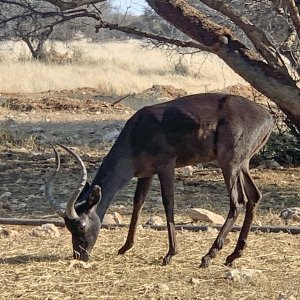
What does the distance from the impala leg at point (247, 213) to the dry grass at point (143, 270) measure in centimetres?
12

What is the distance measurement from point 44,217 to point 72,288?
3806mm

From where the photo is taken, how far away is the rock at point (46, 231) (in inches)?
369

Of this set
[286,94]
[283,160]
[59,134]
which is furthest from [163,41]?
[59,134]

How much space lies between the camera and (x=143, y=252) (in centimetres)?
848

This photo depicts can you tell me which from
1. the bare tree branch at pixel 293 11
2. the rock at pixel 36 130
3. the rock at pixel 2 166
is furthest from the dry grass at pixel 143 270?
the rock at pixel 36 130

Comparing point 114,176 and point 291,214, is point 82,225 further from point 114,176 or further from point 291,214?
point 291,214

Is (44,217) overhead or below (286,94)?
below

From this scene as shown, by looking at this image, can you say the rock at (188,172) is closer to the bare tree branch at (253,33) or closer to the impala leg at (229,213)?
the bare tree branch at (253,33)

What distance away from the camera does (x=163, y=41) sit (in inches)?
551

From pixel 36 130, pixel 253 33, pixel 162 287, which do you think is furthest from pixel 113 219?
pixel 36 130

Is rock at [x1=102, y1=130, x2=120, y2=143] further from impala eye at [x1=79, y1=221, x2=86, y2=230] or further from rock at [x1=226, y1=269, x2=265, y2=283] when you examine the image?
rock at [x1=226, y1=269, x2=265, y2=283]

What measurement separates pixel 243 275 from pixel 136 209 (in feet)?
5.13

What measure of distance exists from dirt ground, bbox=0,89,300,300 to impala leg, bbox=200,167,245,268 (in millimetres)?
116

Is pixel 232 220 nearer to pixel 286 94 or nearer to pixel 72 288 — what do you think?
pixel 72 288
